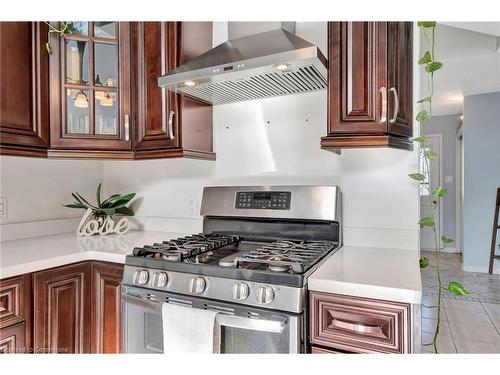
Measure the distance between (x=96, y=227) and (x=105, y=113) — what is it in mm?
703

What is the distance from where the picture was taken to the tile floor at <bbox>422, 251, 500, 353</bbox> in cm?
246

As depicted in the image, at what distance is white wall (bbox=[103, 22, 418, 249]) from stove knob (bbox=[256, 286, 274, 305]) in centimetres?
76

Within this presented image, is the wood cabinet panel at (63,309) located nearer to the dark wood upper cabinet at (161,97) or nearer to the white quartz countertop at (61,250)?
the white quartz countertop at (61,250)

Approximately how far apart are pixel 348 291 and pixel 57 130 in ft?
5.28

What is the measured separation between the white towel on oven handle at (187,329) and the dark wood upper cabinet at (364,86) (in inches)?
33.7

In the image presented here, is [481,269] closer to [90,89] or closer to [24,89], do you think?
[90,89]

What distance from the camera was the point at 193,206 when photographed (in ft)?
7.18

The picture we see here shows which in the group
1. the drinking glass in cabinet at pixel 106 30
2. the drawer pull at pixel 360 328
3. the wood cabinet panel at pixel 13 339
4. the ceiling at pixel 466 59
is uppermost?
the ceiling at pixel 466 59

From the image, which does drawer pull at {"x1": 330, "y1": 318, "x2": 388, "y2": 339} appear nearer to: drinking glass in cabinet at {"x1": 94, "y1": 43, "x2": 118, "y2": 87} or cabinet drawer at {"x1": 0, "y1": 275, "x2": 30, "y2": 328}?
cabinet drawer at {"x1": 0, "y1": 275, "x2": 30, "y2": 328}

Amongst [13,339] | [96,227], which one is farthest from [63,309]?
[96,227]

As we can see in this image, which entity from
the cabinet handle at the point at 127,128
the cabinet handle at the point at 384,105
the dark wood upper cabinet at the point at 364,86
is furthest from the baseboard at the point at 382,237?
the cabinet handle at the point at 127,128

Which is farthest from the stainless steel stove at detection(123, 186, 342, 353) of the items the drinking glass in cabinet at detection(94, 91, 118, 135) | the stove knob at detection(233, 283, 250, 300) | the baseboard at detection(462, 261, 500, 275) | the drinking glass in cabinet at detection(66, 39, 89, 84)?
the baseboard at detection(462, 261, 500, 275)

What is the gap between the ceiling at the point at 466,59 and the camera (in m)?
3.01
